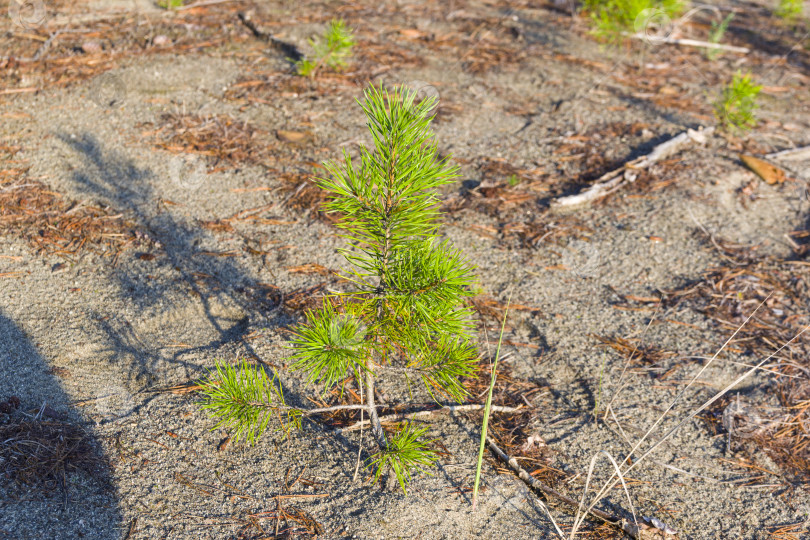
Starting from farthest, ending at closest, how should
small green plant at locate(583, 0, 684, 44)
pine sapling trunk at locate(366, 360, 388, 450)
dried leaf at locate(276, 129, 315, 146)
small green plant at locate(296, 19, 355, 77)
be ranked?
small green plant at locate(583, 0, 684, 44)
small green plant at locate(296, 19, 355, 77)
dried leaf at locate(276, 129, 315, 146)
pine sapling trunk at locate(366, 360, 388, 450)

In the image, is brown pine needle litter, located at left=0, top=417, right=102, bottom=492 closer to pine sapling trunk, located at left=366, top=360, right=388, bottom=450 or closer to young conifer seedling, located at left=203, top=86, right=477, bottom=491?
young conifer seedling, located at left=203, top=86, right=477, bottom=491

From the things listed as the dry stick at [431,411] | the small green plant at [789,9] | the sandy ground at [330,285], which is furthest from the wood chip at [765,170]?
the small green plant at [789,9]

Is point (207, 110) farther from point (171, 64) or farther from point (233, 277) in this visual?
point (233, 277)

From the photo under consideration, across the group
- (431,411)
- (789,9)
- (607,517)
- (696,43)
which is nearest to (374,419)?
(431,411)

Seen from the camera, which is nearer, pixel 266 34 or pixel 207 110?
pixel 207 110

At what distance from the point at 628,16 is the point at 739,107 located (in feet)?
4.81

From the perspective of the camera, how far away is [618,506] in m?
2.19

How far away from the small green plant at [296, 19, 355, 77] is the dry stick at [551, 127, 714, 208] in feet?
6.95

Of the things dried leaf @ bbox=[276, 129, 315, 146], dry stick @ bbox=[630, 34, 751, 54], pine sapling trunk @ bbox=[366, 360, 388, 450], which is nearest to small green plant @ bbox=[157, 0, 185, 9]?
dried leaf @ bbox=[276, 129, 315, 146]

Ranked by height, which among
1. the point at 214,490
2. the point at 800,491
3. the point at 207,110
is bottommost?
the point at 800,491

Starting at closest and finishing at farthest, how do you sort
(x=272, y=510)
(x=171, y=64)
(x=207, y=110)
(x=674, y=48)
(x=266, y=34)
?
(x=272, y=510), (x=207, y=110), (x=171, y=64), (x=266, y=34), (x=674, y=48)

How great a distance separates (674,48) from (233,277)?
495 cm

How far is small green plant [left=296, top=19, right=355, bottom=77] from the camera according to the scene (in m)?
4.47

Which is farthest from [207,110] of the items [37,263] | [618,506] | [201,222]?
[618,506]
